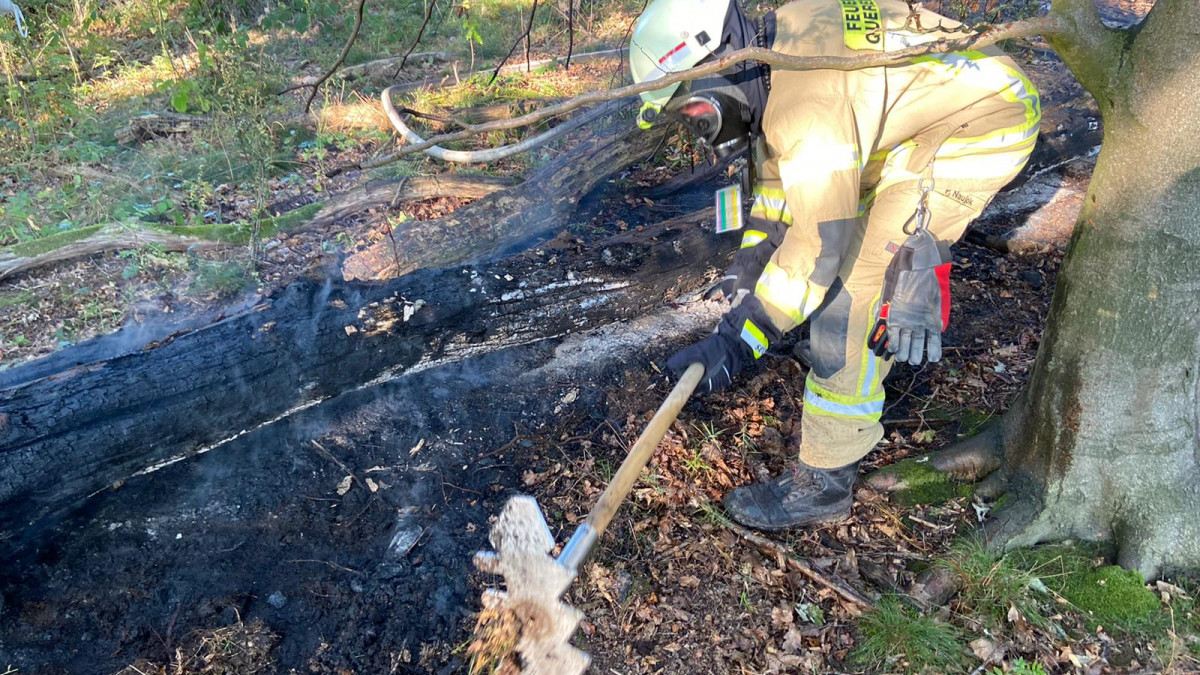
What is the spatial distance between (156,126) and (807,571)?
708cm

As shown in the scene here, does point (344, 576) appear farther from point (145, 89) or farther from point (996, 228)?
point (145, 89)

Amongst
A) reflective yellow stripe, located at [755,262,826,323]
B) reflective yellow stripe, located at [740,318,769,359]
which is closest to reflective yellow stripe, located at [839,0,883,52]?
reflective yellow stripe, located at [755,262,826,323]

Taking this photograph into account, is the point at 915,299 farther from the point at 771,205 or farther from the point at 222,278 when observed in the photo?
the point at 222,278

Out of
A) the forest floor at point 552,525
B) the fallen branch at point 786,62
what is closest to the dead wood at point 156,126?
the forest floor at point 552,525

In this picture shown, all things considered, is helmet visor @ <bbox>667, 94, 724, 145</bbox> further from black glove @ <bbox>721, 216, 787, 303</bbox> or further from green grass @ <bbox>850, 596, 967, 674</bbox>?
green grass @ <bbox>850, 596, 967, 674</bbox>

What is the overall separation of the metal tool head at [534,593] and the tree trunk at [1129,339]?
184 centimetres

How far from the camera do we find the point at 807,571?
2.80 m

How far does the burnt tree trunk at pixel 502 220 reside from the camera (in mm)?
4277

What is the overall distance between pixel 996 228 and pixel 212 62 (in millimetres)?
6980

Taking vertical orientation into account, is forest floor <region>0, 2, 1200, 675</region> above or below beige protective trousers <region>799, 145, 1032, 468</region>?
below

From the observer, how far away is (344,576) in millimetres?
2879

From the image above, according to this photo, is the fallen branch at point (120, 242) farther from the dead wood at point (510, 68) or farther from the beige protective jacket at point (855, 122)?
the beige protective jacket at point (855, 122)

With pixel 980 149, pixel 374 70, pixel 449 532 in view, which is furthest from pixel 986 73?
pixel 374 70

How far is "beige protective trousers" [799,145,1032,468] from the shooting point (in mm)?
2805
